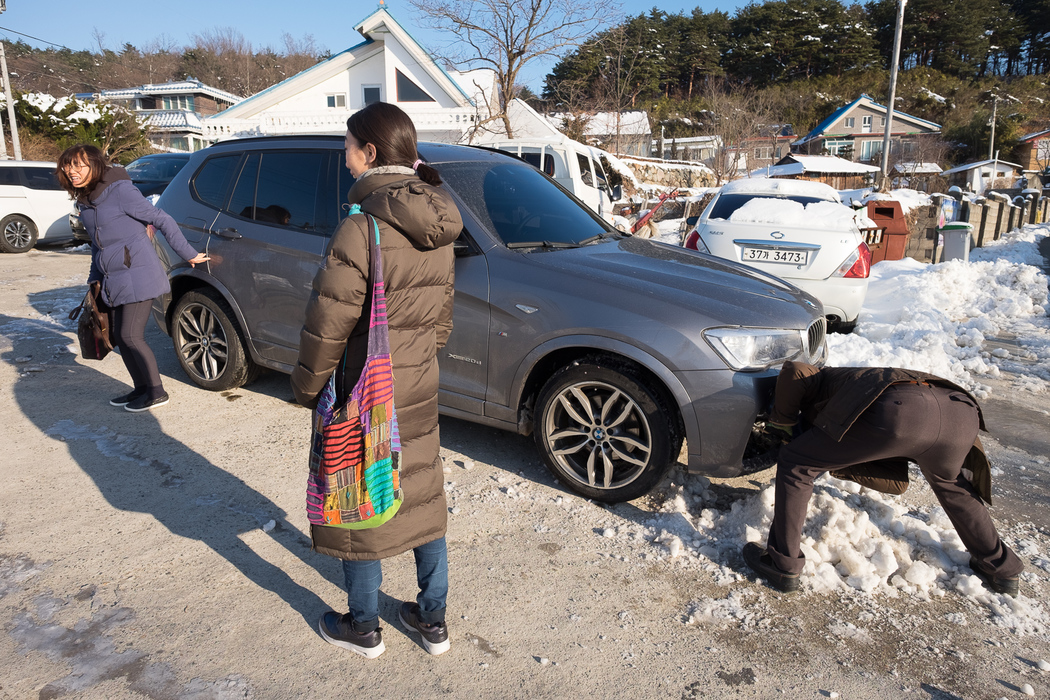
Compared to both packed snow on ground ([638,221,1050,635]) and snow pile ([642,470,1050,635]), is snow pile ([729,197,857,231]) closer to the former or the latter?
packed snow on ground ([638,221,1050,635])

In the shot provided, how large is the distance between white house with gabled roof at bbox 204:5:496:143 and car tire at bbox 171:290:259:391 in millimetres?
20513

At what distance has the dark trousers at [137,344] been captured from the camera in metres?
4.71

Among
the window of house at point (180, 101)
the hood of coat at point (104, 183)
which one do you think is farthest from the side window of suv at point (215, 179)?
the window of house at point (180, 101)

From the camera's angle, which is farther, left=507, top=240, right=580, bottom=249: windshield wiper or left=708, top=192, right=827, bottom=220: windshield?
left=708, top=192, right=827, bottom=220: windshield

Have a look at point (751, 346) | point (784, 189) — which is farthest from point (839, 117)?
point (751, 346)

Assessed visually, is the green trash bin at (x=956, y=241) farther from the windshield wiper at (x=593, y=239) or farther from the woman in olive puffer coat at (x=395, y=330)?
the woman in olive puffer coat at (x=395, y=330)

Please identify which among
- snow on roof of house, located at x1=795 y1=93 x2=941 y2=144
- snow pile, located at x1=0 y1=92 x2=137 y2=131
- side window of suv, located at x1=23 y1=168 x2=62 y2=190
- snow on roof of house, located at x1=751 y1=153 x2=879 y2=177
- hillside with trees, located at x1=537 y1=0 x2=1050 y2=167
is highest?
hillside with trees, located at x1=537 y1=0 x2=1050 y2=167

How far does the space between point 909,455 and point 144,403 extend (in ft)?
15.8

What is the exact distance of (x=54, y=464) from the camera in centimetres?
403

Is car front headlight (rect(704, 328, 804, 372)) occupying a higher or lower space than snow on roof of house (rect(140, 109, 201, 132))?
lower

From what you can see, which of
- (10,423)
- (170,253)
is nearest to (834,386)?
(170,253)

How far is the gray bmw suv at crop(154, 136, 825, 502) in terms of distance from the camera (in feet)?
11.0

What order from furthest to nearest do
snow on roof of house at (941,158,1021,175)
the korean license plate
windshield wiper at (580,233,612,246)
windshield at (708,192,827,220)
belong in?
snow on roof of house at (941,158,1021,175), windshield at (708,192,827,220), the korean license plate, windshield wiper at (580,233,612,246)

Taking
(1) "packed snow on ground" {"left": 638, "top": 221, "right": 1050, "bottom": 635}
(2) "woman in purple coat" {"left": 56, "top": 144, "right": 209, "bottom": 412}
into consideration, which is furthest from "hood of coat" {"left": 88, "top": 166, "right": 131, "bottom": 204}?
(1) "packed snow on ground" {"left": 638, "top": 221, "right": 1050, "bottom": 635}
